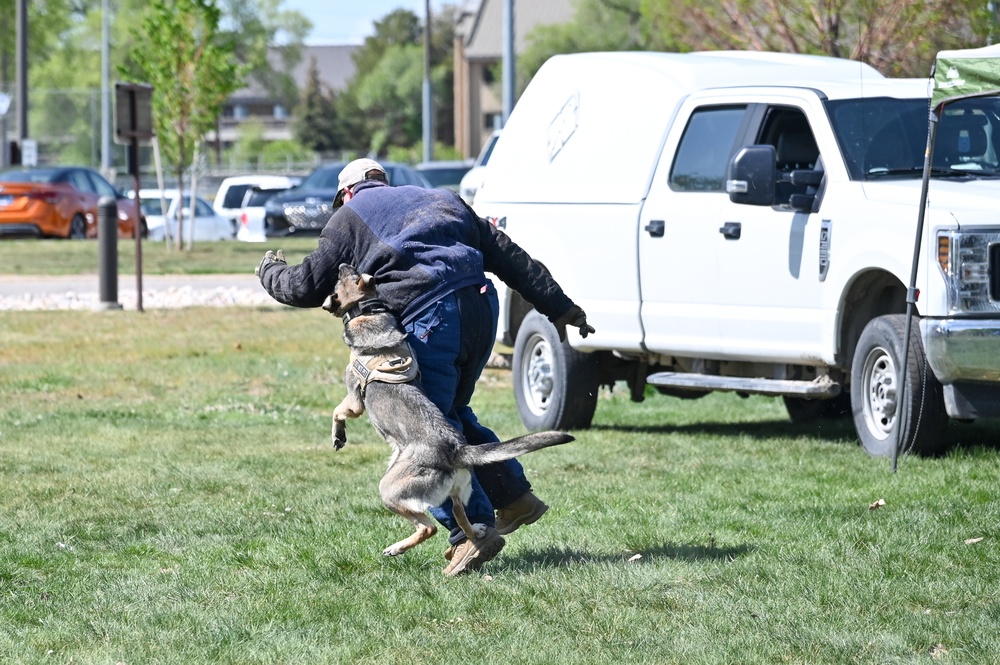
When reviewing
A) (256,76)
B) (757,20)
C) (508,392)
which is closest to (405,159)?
(256,76)

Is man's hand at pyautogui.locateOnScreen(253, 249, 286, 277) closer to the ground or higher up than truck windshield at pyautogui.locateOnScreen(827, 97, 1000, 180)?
closer to the ground

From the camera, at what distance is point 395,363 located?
5.67m

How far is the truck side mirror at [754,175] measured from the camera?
8.56 m

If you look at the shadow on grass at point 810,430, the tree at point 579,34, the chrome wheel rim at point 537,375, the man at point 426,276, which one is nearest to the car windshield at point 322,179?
the chrome wheel rim at point 537,375

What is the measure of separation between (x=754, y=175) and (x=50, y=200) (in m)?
23.0

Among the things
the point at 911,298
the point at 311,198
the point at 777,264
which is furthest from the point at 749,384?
the point at 311,198

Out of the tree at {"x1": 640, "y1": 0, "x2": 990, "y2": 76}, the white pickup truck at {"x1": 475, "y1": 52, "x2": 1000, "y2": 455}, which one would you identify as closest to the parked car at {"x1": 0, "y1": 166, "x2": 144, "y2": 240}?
the tree at {"x1": 640, "y1": 0, "x2": 990, "y2": 76}

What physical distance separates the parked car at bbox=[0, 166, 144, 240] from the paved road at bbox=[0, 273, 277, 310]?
22.8 ft

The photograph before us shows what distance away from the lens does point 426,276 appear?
5.72 meters

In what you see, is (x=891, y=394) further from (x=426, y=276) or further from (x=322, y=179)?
(x=322, y=179)

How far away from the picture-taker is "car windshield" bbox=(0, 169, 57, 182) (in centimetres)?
2927

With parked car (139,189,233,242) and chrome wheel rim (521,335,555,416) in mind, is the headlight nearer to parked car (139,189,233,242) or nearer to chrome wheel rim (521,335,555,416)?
chrome wheel rim (521,335,555,416)

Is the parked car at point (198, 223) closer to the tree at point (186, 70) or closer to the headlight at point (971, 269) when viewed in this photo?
the tree at point (186, 70)

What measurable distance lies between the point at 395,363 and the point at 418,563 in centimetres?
92
